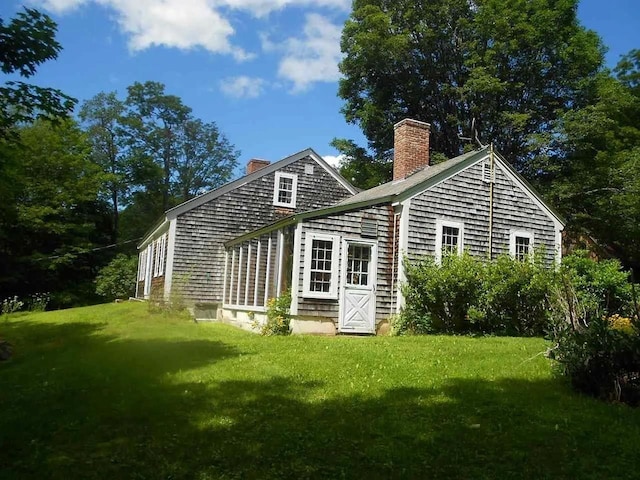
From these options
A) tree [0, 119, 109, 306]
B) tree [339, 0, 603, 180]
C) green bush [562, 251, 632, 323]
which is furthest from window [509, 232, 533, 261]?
tree [0, 119, 109, 306]

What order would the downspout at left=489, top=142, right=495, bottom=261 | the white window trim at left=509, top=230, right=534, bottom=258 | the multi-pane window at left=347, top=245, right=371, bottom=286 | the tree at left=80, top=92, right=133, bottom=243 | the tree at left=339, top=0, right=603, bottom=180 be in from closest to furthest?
the multi-pane window at left=347, top=245, right=371, bottom=286 < the downspout at left=489, top=142, right=495, bottom=261 < the white window trim at left=509, top=230, right=534, bottom=258 < the tree at left=339, top=0, right=603, bottom=180 < the tree at left=80, top=92, right=133, bottom=243

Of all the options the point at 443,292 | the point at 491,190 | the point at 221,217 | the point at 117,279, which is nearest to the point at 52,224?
the point at 117,279

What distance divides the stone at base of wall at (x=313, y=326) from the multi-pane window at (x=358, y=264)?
1.31 meters

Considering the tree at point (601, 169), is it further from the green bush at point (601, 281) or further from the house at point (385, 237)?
the house at point (385, 237)

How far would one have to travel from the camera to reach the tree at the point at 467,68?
96.2ft

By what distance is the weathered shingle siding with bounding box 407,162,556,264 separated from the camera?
49.8 feet

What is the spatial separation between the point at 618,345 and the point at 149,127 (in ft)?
139

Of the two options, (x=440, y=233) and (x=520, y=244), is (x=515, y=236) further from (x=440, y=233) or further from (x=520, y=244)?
(x=440, y=233)

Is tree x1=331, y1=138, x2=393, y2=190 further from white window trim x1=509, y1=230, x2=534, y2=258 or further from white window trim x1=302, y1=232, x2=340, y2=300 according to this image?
white window trim x1=302, y1=232, x2=340, y2=300

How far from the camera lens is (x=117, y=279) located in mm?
31688

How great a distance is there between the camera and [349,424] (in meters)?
5.41

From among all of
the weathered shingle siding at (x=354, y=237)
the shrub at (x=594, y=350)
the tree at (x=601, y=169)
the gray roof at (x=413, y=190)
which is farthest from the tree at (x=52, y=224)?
the shrub at (x=594, y=350)

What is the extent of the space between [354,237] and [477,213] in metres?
4.35

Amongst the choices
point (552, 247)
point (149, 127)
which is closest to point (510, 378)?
point (552, 247)
